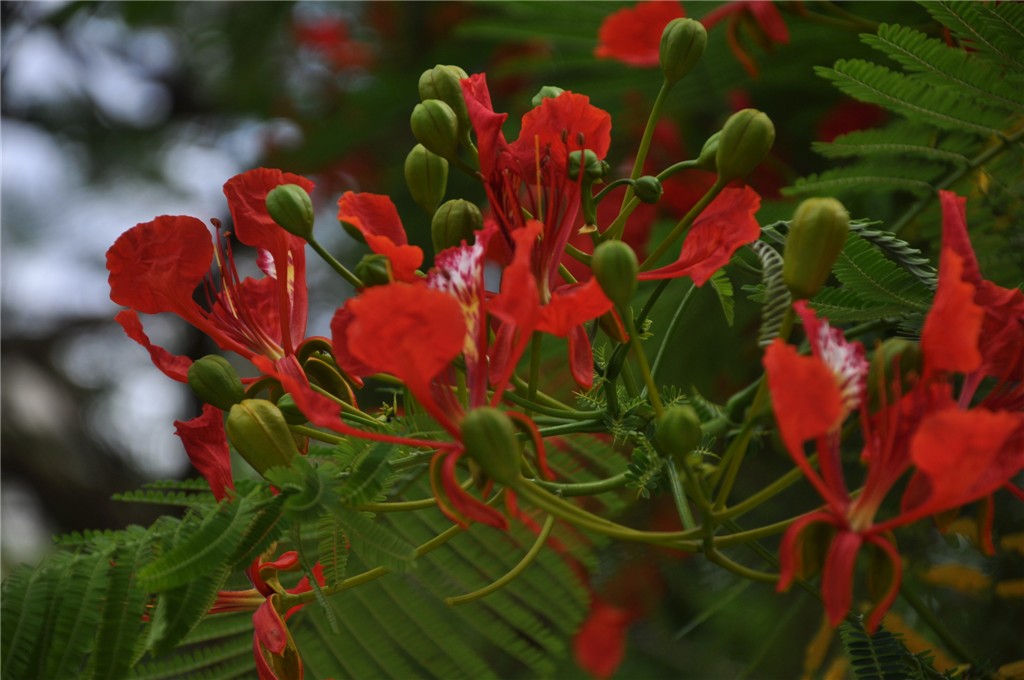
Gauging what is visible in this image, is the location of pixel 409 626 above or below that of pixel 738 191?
below

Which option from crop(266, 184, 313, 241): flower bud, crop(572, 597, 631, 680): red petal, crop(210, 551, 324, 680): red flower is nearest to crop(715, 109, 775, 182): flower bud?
crop(266, 184, 313, 241): flower bud

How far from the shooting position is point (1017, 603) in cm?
137

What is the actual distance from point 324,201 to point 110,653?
2051mm

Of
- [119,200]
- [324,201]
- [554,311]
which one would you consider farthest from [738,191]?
[119,200]

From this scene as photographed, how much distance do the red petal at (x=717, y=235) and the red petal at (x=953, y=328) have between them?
0.50 ft

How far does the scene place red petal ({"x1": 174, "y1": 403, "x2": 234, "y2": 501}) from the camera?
82 cm

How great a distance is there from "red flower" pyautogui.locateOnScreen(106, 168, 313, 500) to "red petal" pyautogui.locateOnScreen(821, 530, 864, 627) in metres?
0.43

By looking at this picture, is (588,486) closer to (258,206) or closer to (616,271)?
(616,271)

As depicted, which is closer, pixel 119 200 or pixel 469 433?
pixel 469 433

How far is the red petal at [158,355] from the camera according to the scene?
880mm

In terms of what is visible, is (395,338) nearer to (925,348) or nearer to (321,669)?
(925,348)

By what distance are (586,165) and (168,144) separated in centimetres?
240

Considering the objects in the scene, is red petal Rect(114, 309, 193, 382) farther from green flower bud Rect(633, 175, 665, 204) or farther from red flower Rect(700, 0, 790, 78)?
red flower Rect(700, 0, 790, 78)

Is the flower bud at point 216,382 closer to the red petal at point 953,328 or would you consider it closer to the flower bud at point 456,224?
the flower bud at point 456,224
